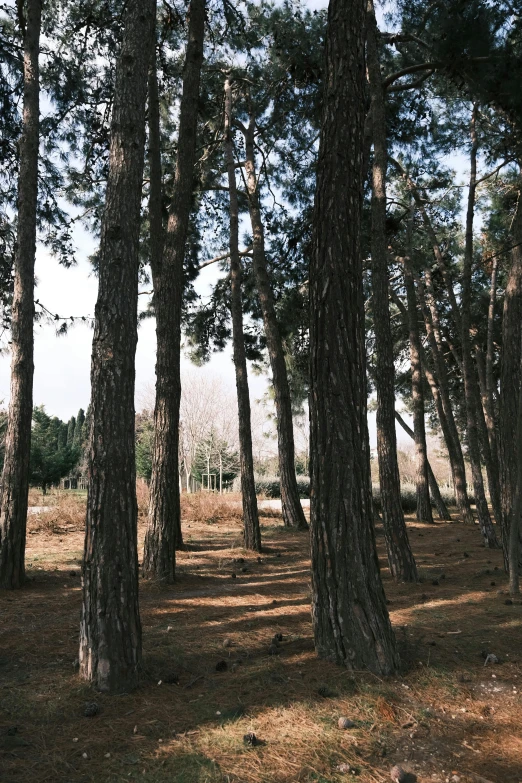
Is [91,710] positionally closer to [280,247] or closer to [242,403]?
[242,403]

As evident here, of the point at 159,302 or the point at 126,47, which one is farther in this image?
the point at 159,302

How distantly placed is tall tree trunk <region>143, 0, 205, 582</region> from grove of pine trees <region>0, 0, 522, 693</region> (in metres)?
0.03

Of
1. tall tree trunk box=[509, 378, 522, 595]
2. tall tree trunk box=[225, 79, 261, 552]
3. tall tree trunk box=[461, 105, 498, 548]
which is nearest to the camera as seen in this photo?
tall tree trunk box=[509, 378, 522, 595]

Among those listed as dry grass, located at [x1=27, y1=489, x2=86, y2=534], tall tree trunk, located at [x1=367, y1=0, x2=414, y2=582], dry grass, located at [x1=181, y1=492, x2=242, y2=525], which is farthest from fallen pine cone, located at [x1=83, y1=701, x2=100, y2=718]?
dry grass, located at [x1=181, y1=492, x2=242, y2=525]

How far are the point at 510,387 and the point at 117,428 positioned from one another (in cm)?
517

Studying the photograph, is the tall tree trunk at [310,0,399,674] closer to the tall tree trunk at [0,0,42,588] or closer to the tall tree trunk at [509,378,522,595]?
the tall tree trunk at [509,378,522,595]

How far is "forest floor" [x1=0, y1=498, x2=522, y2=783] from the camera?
2539mm

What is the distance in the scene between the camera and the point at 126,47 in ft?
14.3

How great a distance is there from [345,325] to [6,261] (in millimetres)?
8225

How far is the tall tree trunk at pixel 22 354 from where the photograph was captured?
6093 mm

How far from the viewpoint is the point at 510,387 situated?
6.71m

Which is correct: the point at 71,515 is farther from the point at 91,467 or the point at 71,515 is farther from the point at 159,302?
the point at 91,467

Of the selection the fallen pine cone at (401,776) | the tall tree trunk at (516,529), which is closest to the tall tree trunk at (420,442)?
the tall tree trunk at (516,529)

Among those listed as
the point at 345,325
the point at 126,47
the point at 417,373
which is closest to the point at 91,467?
the point at 345,325
